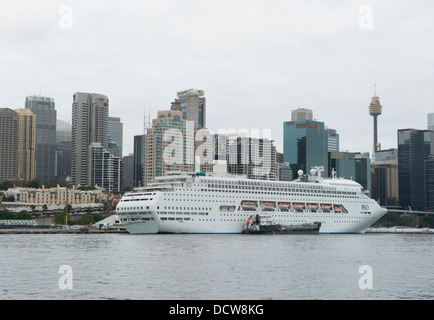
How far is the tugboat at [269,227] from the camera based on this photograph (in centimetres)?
12369

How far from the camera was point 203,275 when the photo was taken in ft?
161

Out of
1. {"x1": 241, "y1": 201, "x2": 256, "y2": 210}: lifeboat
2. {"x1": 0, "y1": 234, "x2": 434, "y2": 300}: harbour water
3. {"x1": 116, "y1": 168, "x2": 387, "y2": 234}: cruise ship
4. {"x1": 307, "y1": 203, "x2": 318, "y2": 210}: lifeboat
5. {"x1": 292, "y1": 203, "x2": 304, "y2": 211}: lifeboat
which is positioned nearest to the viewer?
{"x1": 0, "y1": 234, "x2": 434, "y2": 300}: harbour water

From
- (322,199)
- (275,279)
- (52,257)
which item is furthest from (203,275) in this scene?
(322,199)

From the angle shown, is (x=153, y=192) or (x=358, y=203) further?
(x=358, y=203)

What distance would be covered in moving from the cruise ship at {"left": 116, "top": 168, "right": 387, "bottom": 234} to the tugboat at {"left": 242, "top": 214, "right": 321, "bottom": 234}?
5.28 feet

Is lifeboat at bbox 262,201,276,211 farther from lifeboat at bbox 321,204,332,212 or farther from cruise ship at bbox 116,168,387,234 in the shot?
lifeboat at bbox 321,204,332,212

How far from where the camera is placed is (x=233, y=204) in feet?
410

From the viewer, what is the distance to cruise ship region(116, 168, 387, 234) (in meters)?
115

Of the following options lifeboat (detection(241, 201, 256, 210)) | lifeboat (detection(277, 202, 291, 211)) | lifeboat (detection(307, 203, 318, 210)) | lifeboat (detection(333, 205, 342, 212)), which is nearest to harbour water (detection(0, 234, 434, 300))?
lifeboat (detection(241, 201, 256, 210))

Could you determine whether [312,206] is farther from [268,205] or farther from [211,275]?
[211,275]

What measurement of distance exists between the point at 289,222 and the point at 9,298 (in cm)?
10025
